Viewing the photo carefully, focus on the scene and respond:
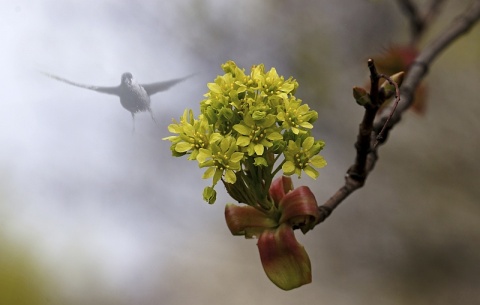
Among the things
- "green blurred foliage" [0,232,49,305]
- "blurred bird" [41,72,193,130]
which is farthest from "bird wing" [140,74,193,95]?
"green blurred foliage" [0,232,49,305]

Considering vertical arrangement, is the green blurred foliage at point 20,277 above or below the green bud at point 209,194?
above

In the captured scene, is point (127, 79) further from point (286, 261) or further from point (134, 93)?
point (286, 261)

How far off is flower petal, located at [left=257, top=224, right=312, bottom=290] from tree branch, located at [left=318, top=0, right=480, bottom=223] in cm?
3

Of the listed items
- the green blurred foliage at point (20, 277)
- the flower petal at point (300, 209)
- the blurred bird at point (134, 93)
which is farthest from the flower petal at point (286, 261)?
the green blurred foliage at point (20, 277)

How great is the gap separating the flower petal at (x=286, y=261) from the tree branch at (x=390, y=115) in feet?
0.10

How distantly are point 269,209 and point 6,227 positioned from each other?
559 millimetres

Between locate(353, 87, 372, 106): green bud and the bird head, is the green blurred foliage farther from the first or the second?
locate(353, 87, 372, 106): green bud

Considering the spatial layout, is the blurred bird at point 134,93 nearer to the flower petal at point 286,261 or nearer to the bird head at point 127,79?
the bird head at point 127,79

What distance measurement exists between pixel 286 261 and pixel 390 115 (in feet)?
0.36

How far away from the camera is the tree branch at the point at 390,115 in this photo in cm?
38

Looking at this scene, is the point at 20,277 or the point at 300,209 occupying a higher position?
the point at 20,277

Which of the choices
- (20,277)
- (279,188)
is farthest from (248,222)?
(20,277)

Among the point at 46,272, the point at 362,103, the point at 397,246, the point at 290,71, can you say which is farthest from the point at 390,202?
the point at 362,103

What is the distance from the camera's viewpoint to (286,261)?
0.34 m
